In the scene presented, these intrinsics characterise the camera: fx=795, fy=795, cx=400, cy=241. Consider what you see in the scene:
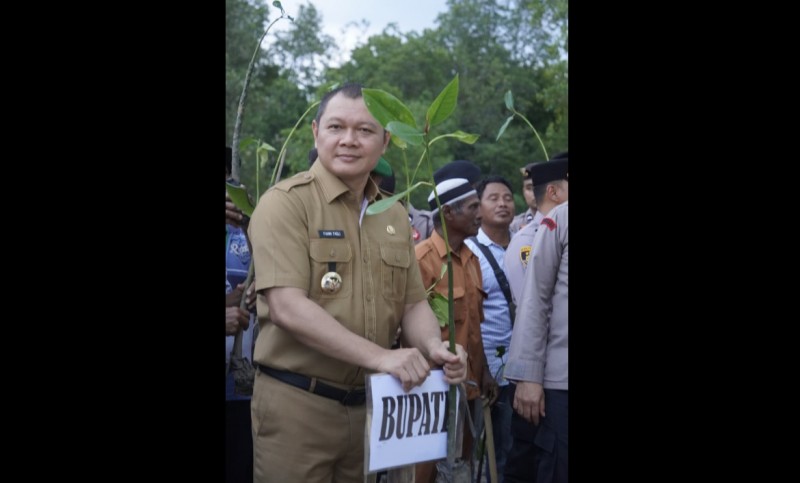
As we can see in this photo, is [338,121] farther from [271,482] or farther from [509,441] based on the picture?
[509,441]

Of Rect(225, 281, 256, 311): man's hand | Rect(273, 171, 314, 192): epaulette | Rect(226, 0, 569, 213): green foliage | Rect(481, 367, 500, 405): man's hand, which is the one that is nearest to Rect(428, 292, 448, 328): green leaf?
Rect(225, 281, 256, 311): man's hand

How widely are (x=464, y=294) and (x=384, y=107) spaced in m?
1.90

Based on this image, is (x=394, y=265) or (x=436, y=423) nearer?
(x=436, y=423)

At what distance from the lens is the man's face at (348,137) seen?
2707mm

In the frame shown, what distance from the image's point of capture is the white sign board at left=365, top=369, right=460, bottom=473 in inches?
97.4

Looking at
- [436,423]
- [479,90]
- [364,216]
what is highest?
[479,90]

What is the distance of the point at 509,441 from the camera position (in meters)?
4.68

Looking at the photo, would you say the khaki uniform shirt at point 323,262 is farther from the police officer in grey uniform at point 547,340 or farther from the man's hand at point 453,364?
the police officer in grey uniform at point 547,340

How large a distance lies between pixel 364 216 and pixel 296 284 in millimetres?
415

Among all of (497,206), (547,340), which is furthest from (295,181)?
(497,206)

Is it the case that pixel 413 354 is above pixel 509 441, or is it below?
above

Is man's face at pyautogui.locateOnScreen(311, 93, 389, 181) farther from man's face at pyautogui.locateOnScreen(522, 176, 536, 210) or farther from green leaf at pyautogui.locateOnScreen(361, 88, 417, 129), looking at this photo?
man's face at pyautogui.locateOnScreen(522, 176, 536, 210)

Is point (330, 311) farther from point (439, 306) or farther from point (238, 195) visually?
A: point (439, 306)

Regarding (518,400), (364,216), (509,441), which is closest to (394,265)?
(364,216)
